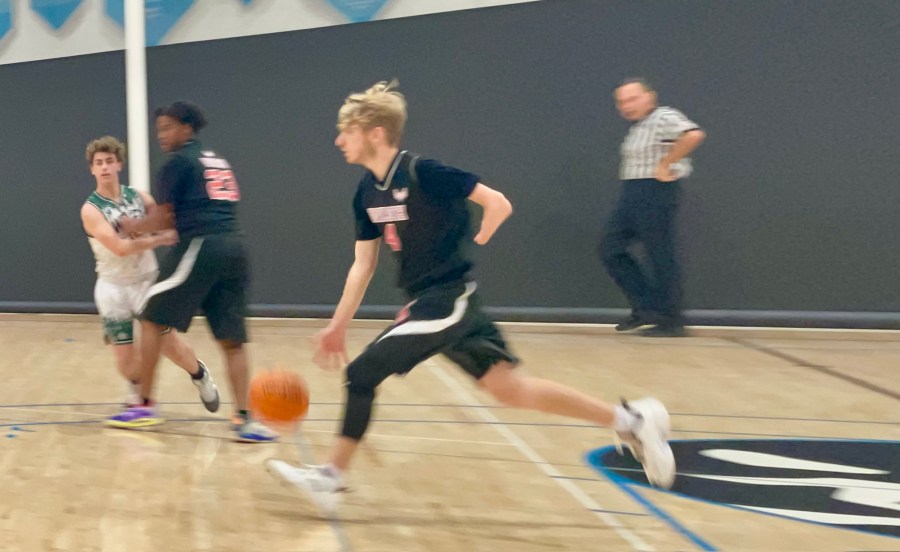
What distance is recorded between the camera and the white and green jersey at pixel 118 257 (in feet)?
13.4

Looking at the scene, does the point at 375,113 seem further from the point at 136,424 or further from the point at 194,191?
the point at 136,424

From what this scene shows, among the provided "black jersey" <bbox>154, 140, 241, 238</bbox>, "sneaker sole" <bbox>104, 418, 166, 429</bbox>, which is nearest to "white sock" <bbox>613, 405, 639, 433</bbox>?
"black jersey" <bbox>154, 140, 241, 238</bbox>

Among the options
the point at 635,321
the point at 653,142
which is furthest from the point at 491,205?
the point at 635,321

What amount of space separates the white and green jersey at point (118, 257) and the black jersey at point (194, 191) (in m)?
0.38

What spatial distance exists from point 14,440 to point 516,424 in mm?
2196

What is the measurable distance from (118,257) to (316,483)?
1942mm

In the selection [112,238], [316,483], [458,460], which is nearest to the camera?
[316,483]

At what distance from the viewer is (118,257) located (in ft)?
13.6

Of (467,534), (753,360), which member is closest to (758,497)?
(467,534)

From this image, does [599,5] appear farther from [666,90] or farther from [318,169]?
[318,169]

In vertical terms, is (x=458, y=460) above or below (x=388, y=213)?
below

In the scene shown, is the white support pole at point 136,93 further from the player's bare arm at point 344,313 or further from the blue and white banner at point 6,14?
the player's bare arm at point 344,313

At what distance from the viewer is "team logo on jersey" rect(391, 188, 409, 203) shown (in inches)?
112

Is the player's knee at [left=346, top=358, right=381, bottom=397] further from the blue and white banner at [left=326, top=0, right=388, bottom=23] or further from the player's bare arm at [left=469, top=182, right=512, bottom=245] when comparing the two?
the blue and white banner at [left=326, top=0, right=388, bottom=23]
